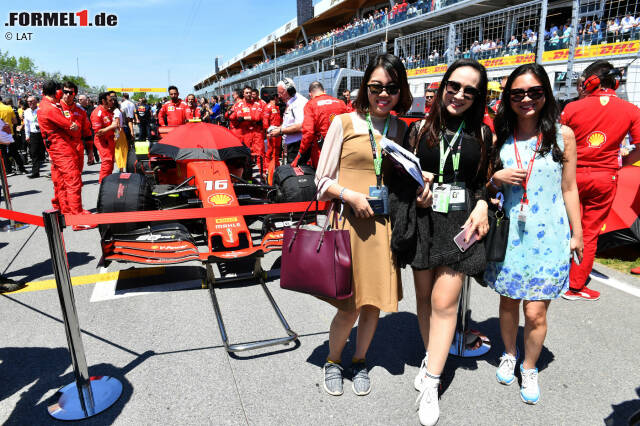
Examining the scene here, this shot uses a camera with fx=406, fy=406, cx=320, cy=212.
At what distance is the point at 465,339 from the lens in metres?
2.72

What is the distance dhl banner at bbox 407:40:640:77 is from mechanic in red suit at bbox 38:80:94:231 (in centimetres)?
698

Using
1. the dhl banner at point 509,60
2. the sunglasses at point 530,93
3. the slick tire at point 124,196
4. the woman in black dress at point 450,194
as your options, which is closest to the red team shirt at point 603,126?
the sunglasses at point 530,93

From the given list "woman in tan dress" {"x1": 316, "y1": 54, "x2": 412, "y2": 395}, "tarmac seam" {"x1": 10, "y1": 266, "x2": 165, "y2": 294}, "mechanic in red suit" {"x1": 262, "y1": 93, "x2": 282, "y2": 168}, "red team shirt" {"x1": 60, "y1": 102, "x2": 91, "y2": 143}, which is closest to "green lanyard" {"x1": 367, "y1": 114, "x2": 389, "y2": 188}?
"woman in tan dress" {"x1": 316, "y1": 54, "x2": 412, "y2": 395}

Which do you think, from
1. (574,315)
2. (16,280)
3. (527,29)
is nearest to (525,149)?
(574,315)

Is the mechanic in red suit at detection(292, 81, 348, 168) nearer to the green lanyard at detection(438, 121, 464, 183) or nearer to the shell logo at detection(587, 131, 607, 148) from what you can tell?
the shell logo at detection(587, 131, 607, 148)

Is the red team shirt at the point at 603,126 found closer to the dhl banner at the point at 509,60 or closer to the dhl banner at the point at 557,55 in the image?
the dhl banner at the point at 557,55

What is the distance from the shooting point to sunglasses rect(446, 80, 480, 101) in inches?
76.0

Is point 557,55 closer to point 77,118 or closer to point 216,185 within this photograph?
point 216,185

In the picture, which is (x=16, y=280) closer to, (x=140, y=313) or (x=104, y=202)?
(x=104, y=202)

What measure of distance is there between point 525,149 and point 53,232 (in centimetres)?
248

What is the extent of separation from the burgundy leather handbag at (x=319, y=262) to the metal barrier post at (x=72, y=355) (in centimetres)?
114

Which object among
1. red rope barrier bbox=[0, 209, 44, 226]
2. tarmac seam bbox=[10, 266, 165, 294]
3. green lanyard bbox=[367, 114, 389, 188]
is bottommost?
tarmac seam bbox=[10, 266, 165, 294]

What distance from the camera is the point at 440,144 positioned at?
2.00 metres

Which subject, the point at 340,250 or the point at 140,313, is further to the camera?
the point at 140,313
